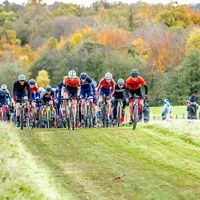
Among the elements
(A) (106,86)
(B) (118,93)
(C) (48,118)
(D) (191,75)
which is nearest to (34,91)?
(C) (48,118)

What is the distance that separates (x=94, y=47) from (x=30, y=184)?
9643cm

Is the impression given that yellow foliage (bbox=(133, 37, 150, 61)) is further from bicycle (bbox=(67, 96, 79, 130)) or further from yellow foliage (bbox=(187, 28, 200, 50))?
bicycle (bbox=(67, 96, 79, 130))

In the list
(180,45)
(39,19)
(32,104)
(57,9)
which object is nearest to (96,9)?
(57,9)

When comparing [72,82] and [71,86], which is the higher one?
[72,82]

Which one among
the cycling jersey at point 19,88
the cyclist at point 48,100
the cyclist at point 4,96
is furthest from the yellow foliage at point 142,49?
the cycling jersey at point 19,88

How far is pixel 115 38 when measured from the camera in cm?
13150

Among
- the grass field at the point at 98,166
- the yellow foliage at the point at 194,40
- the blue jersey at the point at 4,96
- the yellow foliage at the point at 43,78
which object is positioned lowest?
the yellow foliage at the point at 43,78

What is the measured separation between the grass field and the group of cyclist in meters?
4.23

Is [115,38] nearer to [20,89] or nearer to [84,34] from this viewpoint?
[84,34]

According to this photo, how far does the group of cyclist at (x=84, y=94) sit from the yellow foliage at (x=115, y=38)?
98280mm

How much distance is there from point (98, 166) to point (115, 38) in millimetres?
120265

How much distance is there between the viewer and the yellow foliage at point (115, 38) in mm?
127375

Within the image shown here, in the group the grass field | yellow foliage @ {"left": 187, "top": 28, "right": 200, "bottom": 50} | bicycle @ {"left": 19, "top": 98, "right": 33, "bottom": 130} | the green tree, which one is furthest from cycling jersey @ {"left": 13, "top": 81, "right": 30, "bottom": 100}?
yellow foliage @ {"left": 187, "top": 28, "right": 200, "bottom": 50}

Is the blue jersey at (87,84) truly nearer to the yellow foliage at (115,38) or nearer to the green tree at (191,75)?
the green tree at (191,75)
